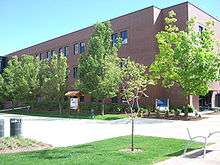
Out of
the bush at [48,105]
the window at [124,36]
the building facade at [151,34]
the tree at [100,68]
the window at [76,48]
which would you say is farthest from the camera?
the window at [76,48]

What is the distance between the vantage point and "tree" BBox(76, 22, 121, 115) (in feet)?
115

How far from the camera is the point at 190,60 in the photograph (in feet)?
98.6

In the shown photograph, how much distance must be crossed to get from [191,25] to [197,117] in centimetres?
799

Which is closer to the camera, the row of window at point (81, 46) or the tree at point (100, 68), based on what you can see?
the tree at point (100, 68)

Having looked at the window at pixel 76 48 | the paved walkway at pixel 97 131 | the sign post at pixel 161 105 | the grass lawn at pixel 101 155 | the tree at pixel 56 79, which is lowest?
the paved walkway at pixel 97 131

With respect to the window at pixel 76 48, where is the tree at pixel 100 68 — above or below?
below

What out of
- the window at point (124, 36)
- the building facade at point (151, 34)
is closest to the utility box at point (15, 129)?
the building facade at point (151, 34)

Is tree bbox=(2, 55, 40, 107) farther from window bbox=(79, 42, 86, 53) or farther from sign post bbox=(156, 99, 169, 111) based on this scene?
sign post bbox=(156, 99, 169, 111)

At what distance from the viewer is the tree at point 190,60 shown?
29.7 metres

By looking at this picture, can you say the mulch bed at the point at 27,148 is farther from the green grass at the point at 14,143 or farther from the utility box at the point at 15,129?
the utility box at the point at 15,129

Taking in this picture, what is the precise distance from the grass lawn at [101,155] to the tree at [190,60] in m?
16.1

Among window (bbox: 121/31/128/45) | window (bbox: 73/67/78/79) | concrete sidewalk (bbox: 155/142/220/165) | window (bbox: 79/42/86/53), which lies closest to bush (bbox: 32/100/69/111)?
window (bbox: 73/67/78/79)

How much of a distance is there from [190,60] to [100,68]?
9256mm

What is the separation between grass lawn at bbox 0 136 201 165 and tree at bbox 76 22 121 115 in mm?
20584
